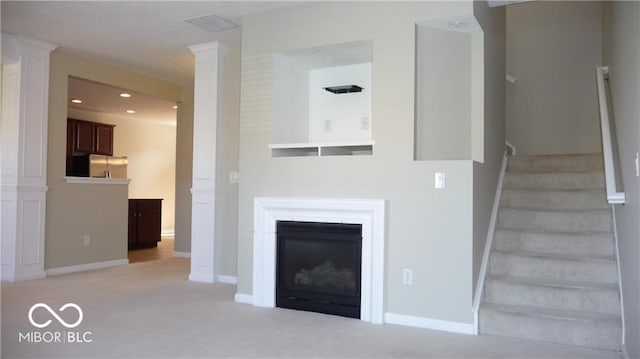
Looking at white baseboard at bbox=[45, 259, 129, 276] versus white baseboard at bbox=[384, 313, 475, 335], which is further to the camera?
white baseboard at bbox=[45, 259, 129, 276]

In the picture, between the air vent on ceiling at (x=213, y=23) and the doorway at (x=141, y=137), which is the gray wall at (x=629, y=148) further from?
the doorway at (x=141, y=137)

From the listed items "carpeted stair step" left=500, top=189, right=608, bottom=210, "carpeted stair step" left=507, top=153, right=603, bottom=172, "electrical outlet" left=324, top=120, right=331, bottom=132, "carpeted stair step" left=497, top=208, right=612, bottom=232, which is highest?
"electrical outlet" left=324, top=120, right=331, bottom=132

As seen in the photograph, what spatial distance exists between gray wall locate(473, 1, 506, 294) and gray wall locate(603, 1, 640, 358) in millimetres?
944

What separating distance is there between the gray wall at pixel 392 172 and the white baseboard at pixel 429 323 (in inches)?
1.5

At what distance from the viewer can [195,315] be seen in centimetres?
400

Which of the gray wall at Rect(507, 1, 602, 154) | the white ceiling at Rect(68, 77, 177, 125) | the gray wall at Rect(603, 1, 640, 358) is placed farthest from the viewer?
the white ceiling at Rect(68, 77, 177, 125)

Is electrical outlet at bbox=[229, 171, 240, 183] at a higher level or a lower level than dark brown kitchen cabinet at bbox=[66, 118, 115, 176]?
lower

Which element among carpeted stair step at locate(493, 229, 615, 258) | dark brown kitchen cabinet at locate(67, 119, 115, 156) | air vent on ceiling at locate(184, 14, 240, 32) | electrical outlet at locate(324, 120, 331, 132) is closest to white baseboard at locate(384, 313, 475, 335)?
carpeted stair step at locate(493, 229, 615, 258)

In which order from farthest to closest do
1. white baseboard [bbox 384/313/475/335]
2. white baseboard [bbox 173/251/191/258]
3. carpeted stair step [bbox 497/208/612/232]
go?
white baseboard [bbox 173/251/191/258], carpeted stair step [bbox 497/208/612/232], white baseboard [bbox 384/313/475/335]

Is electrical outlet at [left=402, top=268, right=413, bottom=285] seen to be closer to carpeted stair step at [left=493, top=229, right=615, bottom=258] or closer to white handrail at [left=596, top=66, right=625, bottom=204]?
carpeted stair step at [left=493, top=229, right=615, bottom=258]

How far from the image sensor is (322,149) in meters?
4.45

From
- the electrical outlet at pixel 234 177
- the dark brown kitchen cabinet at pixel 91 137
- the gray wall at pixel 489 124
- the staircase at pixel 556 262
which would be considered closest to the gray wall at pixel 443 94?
the gray wall at pixel 489 124

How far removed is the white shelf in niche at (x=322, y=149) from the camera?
13.6ft

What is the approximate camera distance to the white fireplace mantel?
153 inches
